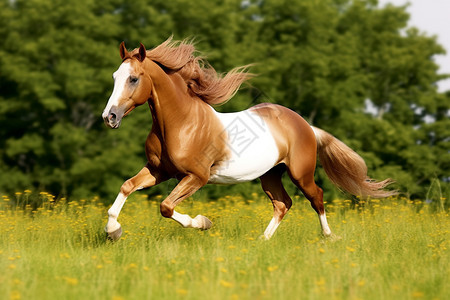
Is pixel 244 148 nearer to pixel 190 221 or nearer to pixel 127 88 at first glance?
pixel 190 221

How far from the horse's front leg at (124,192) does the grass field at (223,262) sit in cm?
15

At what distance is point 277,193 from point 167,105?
2.06 metres

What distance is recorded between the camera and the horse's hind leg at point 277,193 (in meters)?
6.38

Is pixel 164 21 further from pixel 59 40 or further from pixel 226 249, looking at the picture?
pixel 226 249

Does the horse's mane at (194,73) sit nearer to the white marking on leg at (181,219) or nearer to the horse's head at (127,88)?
the horse's head at (127,88)

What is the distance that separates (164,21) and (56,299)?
18.3 meters

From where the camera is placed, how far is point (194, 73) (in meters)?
5.70

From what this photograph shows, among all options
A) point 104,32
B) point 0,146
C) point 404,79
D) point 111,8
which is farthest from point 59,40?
point 404,79

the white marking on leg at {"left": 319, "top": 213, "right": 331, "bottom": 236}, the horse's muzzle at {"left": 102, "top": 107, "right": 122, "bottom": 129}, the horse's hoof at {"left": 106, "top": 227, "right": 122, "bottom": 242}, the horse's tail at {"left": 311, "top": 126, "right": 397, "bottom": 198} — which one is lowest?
the white marking on leg at {"left": 319, "top": 213, "right": 331, "bottom": 236}

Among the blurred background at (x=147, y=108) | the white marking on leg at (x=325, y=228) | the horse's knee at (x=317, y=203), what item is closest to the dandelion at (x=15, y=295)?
the white marking on leg at (x=325, y=228)

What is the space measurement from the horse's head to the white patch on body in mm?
1008

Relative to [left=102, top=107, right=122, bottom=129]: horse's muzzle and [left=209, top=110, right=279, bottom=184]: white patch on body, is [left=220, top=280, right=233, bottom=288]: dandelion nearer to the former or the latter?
[left=102, top=107, right=122, bottom=129]: horse's muzzle

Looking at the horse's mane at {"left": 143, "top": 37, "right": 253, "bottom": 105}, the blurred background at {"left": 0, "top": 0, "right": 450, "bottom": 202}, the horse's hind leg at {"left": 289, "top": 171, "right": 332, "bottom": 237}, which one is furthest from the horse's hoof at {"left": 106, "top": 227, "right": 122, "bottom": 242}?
the blurred background at {"left": 0, "top": 0, "right": 450, "bottom": 202}

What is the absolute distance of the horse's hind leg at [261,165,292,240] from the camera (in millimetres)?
6379
